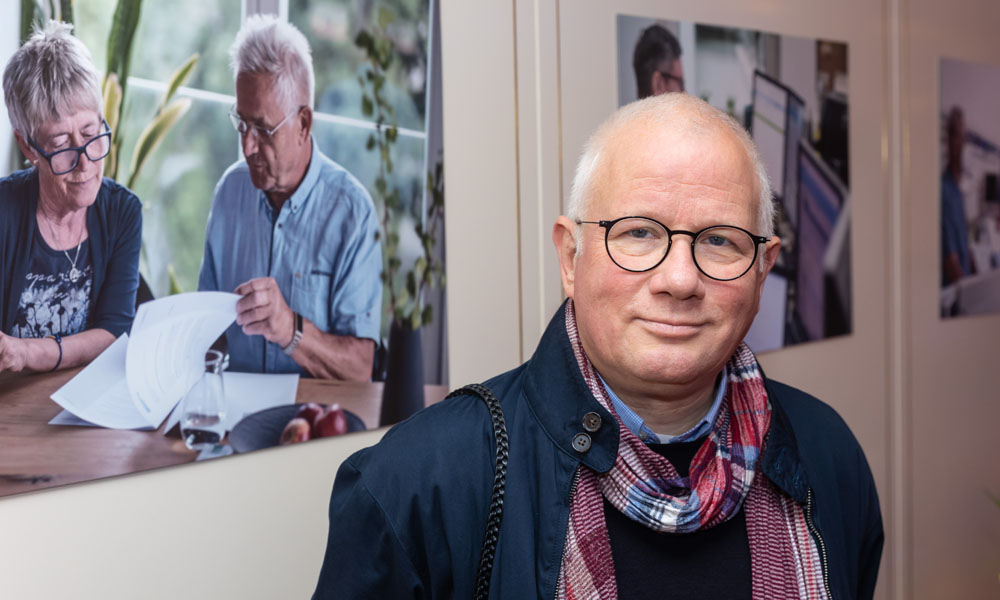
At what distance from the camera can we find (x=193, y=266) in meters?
1.39

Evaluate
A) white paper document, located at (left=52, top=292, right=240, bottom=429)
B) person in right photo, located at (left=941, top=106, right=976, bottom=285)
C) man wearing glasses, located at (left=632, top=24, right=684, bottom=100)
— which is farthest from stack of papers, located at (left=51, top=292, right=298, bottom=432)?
person in right photo, located at (left=941, top=106, right=976, bottom=285)

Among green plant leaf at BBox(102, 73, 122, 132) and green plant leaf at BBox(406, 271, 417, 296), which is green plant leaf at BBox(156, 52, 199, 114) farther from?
green plant leaf at BBox(406, 271, 417, 296)

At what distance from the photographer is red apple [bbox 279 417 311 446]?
1537mm

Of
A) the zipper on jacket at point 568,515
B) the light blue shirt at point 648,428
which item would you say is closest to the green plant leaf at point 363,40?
the light blue shirt at point 648,428

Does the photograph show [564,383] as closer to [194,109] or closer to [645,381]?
[645,381]

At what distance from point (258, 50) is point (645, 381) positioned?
2.73 ft

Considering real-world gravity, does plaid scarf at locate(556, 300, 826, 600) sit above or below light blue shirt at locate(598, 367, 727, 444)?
below

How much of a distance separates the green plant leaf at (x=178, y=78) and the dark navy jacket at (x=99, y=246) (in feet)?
0.49

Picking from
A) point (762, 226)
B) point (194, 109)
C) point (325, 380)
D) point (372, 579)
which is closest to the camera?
point (372, 579)

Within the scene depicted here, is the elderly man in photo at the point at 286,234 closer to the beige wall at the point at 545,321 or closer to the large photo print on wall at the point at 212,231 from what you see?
the large photo print on wall at the point at 212,231

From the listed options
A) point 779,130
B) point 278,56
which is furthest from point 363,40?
point 779,130

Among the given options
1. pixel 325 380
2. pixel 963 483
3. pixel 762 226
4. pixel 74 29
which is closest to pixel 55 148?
pixel 74 29

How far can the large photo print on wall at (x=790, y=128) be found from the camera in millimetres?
2256

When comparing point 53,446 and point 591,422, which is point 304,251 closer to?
point 53,446
